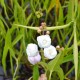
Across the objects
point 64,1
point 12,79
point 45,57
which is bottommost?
point 12,79

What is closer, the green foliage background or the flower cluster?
the flower cluster

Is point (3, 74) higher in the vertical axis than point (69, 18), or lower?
lower

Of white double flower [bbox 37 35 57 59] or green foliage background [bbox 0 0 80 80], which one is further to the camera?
green foliage background [bbox 0 0 80 80]

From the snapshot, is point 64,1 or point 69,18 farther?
point 64,1

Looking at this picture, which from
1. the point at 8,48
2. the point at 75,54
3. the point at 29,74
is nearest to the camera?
the point at 75,54

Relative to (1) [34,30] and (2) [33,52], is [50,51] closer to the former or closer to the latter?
(2) [33,52]

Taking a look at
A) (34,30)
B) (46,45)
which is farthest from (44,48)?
(34,30)

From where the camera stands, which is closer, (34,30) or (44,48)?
(44,48)

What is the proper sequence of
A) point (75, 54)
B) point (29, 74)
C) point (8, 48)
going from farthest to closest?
1. point (29, 74)
2. point (8, 48)
3. point (75, 54)

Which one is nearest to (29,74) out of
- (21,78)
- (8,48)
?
(21,78)

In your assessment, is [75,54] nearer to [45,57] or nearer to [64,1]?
[45,57]

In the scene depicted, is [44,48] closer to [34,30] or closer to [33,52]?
[33,52]
